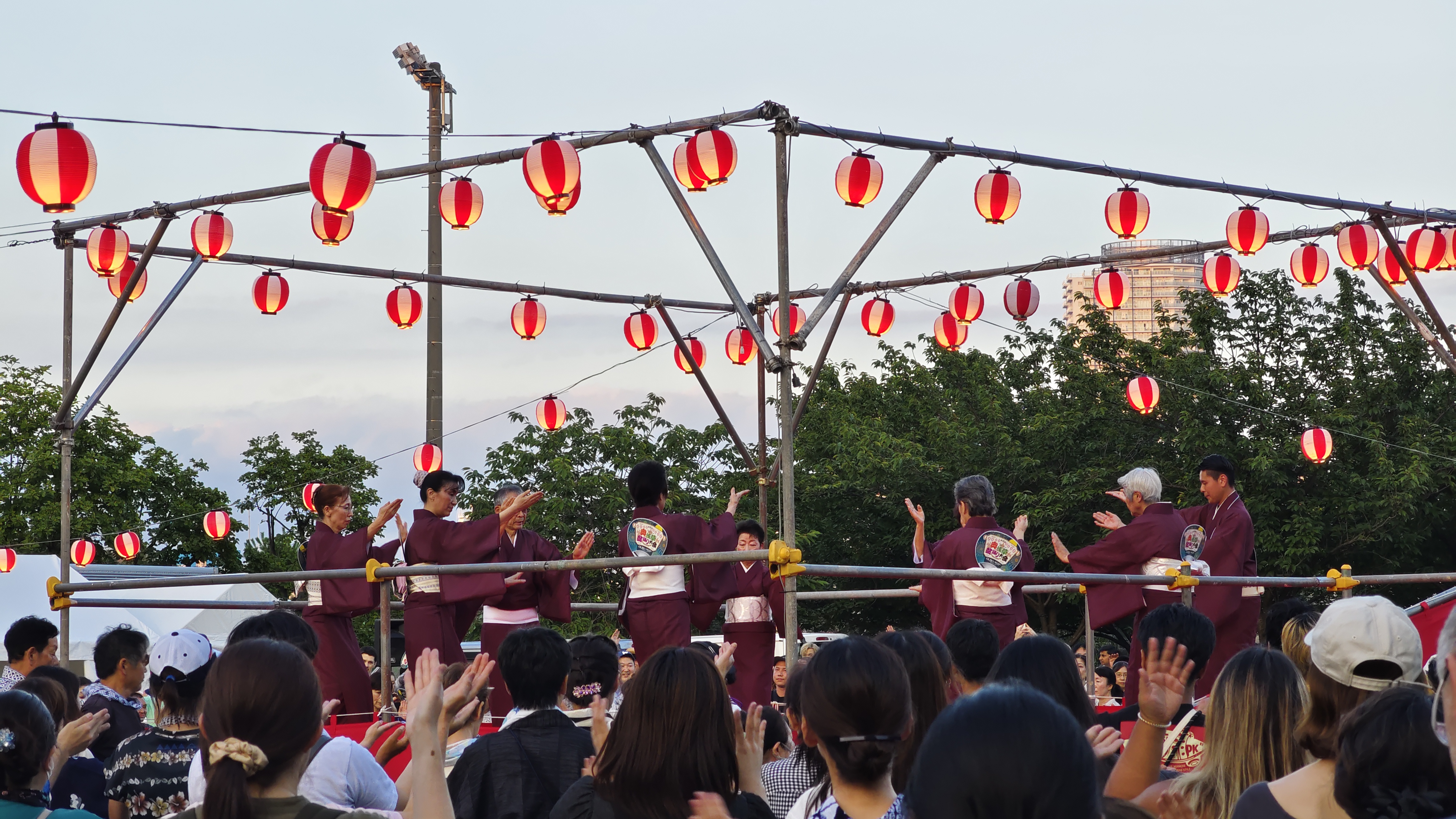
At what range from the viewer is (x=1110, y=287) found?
12.4m

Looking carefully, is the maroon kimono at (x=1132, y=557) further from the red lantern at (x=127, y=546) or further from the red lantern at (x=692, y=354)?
the red lantern at (x=127, y=546)

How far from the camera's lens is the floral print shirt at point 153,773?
11.7 ft

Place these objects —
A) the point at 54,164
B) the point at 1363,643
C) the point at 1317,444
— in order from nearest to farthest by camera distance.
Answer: the point at 1363,643
the point at 54,164
the point at 1317,444

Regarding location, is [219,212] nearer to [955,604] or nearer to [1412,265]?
[955,604]

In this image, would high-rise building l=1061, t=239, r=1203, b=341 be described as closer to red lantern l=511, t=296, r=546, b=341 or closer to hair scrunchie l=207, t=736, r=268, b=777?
red lantern l=511, t=296, r=546, b=341

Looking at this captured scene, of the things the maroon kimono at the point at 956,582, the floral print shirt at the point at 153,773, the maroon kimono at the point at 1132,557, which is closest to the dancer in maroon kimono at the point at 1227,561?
the maroon kimono at the point at 1132,557

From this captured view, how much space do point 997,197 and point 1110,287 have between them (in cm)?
311

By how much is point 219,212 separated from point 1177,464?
17.6 meters

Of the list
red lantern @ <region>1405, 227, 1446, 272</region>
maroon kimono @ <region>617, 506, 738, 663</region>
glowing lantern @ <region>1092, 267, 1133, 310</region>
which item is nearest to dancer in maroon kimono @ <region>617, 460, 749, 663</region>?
maroon kimono @ <region>617, 506, 738, 663</region>

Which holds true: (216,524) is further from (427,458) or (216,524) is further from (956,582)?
(956,582)

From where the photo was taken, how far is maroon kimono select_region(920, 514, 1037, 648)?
27.8 ft

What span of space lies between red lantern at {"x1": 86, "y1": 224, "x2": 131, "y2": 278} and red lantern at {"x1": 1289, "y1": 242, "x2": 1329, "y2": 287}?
9293 millimetres

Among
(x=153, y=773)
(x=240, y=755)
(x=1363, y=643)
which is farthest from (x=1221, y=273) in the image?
(x=240, y=755)

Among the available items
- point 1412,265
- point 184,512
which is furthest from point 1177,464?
point 184,512
